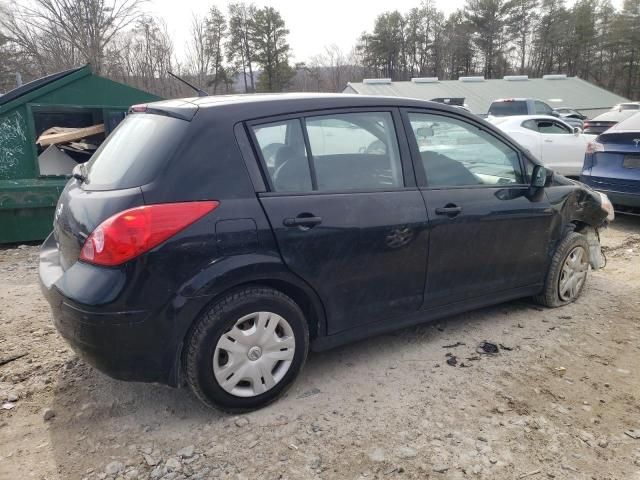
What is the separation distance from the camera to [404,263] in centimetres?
310

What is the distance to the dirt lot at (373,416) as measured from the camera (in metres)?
2.38

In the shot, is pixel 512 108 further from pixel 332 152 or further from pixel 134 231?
pixel 134 231

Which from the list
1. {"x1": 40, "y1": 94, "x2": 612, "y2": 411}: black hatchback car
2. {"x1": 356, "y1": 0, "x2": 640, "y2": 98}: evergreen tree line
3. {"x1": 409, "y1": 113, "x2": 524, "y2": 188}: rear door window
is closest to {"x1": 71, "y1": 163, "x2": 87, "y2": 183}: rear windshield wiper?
{"x1": 40, "y1": 94, "x2": 612, "y2": 411}: black hatchback car

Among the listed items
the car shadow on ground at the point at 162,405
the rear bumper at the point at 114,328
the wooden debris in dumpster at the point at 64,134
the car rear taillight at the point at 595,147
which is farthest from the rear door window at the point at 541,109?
the rear bumper at the point at 114,328

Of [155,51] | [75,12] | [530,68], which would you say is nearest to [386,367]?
[75,12]

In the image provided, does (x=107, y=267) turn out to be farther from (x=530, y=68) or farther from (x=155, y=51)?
(x=530, y=68)

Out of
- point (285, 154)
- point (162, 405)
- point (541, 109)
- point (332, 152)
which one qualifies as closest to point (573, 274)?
point (332, 152)

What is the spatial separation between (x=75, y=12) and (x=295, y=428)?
88.4 ft

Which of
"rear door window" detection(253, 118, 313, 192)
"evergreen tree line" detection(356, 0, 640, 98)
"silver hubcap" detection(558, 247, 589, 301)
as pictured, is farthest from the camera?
"evergreen tree line" detection(356, 0, 640, 98)

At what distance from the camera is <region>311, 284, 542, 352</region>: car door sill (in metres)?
2.97

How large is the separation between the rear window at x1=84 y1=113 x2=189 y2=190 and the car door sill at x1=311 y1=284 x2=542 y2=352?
4.40 ft

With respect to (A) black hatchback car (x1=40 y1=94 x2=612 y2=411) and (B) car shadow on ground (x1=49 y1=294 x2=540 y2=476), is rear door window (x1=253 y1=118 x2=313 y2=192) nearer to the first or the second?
(A) black hatchback car (x1=40 y1=94 x2=612 y2=411)

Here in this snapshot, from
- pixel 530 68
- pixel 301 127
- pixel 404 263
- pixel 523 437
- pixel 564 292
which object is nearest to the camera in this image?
pixel 523 437

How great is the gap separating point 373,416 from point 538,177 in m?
2.19
